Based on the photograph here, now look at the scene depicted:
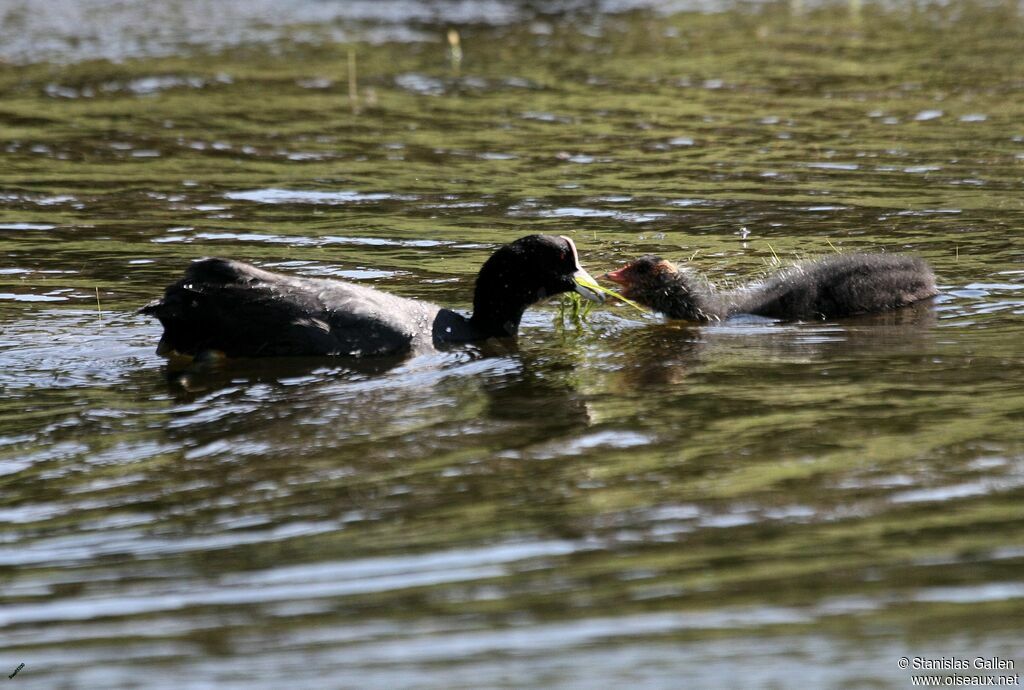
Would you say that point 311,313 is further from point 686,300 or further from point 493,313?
point 686,300

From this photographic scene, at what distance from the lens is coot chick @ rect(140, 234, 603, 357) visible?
7445mm

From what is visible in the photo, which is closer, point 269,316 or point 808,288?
point 269,316

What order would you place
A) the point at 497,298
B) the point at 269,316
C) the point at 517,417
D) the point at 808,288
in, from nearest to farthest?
1. the point at 517,417
2. the point at 269,316
3. the point at 497,298
4. the point at 808,288

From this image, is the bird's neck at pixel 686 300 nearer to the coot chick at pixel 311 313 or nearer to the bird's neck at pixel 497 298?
the coot chick at pixel 311 313

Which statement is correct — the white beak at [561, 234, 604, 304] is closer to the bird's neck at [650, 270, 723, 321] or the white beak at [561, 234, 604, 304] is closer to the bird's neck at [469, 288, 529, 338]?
the bird's neck at [469, 288, 529, 338]

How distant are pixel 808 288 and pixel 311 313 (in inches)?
114

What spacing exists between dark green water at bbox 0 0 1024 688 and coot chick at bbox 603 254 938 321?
0.64ft

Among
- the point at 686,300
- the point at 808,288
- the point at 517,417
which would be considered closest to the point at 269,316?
the point at 517,417

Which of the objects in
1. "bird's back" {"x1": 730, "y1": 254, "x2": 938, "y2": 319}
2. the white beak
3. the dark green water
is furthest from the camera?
"bird's back" {"x1": 730, "y1": 254, "x2": 938, "y2": 319}

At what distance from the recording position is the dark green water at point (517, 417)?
4215 mm

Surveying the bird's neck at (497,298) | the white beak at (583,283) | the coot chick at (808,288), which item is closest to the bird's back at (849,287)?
the coot chick at (808,288)

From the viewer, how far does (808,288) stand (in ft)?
28.7

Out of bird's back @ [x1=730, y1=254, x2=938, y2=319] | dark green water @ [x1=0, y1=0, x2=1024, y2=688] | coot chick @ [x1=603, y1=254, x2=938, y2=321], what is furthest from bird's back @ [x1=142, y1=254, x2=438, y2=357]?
bird's back @ [x1=730, y1=254, x2=938, y2=319]

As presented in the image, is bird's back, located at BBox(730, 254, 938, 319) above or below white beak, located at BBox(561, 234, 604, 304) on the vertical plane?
below
